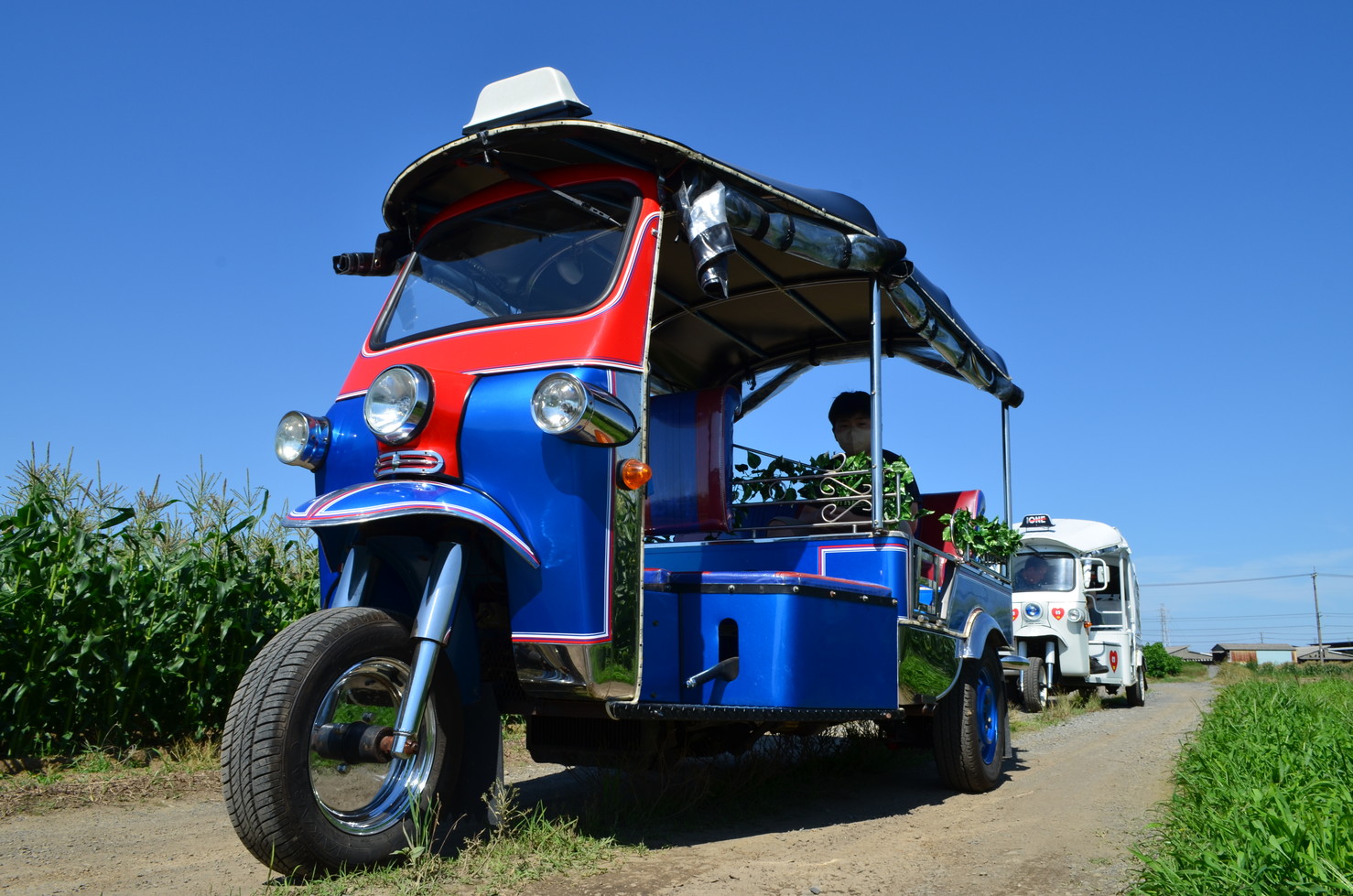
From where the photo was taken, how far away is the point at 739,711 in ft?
14.0

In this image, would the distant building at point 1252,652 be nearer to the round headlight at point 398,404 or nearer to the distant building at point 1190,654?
the distant building at point 1190,654

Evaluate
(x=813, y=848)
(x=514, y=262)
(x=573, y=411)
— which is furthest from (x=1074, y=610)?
(x=573, y=411)

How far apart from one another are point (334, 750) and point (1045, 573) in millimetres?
13180

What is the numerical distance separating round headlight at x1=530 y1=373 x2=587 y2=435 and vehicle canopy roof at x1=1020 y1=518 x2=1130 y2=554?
39.1 ft

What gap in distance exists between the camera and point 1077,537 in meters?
15.4

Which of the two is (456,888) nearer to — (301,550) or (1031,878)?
(1031,878)

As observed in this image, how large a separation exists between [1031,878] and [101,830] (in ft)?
12.9

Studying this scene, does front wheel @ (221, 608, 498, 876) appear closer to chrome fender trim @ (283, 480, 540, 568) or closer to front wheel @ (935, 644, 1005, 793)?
chrome fender trim @ (283, 480, 540, 568)

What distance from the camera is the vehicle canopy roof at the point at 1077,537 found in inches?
585

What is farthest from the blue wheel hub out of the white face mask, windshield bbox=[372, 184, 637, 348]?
windshield bbox=[372, 184, 637, 348]

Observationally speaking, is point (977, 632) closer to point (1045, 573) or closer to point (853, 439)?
point (853, 439)

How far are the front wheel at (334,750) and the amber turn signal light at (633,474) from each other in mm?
924

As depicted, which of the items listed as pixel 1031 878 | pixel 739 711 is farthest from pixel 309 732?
pixel 1031 878

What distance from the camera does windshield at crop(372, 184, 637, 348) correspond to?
433 centimetres
